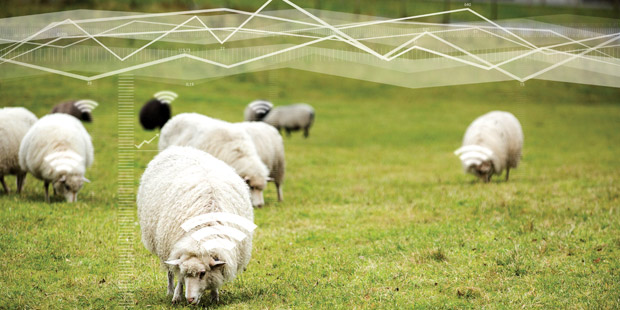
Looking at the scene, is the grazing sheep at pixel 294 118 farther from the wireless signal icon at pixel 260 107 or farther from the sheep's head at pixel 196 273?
the sheep's head at pixel 196 273

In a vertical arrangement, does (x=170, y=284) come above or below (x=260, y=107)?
above

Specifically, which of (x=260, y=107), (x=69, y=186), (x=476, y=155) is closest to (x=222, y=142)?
(x=69, y=186)

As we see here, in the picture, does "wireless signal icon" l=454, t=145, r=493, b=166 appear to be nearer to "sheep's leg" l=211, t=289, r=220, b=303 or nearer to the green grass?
"sheep's leg" l=211, t=289, r=220, b=303

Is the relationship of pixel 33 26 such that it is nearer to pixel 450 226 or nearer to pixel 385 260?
pixel 385 260

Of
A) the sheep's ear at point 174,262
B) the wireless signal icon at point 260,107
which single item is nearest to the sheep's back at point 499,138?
the sheep's ear at point 174,262

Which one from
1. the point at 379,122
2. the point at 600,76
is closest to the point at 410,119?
the point at 379,122

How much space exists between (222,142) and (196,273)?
254 inches

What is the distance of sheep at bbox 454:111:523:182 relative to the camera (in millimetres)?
16391

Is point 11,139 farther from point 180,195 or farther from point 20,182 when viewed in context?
point 180,195

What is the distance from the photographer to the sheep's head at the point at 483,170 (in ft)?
53.8

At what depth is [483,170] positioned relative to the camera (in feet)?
53.8

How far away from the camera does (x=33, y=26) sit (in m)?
9.52

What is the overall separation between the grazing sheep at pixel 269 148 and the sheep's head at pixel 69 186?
4.03m
